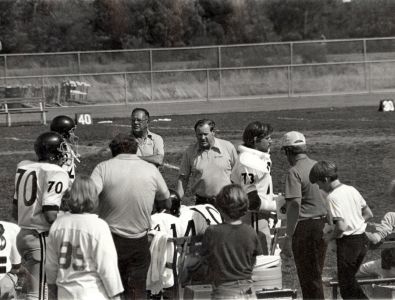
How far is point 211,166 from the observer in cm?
977

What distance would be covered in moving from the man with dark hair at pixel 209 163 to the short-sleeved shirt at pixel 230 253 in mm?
3028

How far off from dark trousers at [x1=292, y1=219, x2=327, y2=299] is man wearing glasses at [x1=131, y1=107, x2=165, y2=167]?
2.05m

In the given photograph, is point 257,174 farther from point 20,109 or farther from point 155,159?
point 20,109

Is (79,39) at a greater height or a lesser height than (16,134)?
greater

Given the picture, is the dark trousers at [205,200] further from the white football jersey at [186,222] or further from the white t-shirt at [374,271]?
the white t-shirt at [374,271]

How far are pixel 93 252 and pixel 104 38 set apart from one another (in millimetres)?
38431

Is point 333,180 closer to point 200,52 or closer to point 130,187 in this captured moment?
point 130,187

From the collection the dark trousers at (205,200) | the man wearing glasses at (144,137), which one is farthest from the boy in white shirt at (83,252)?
the man wearing glasses at (144,137)

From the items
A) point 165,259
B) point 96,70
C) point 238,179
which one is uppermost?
point 96,70

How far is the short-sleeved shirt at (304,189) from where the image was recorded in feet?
27.4

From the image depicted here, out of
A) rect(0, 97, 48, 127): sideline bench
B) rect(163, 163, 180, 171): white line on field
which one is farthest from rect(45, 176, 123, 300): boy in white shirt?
rect(0, 97, 48, 127): sideline bench

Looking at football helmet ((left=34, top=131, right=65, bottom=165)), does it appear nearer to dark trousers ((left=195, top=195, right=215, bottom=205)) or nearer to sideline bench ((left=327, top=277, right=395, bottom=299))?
dark trousers ((left=195, top=195, right=215, bottom=205))

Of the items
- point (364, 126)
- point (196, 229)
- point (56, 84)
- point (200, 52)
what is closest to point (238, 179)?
point (196, 229)

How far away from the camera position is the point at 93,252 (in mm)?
6301
